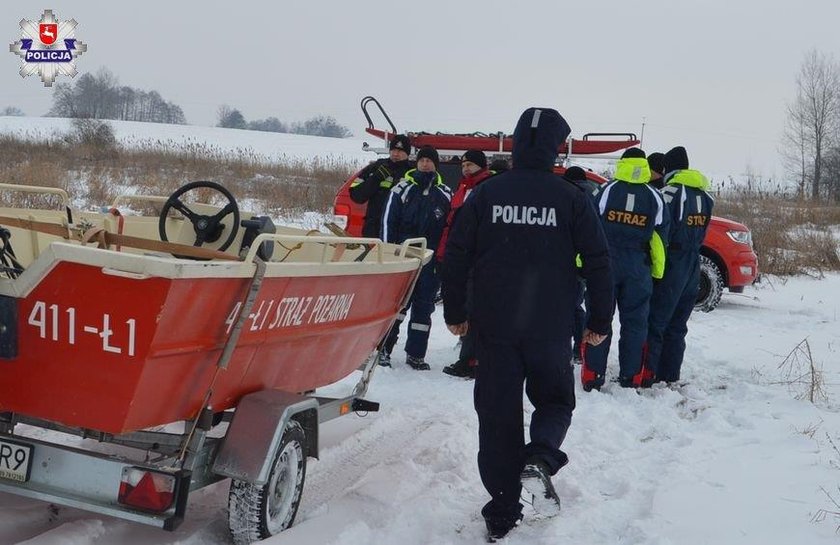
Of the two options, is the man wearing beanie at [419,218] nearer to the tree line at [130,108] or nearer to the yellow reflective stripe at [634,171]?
the yellow reflective stripe at [634,171]

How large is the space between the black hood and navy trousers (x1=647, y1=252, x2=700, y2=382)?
312 centimetres

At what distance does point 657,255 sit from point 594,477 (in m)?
2.28

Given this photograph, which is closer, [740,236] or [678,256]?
[678,256]

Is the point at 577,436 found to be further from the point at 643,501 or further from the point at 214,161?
the point at 214,161

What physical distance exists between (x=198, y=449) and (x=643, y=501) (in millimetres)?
2119

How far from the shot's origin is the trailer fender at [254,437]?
3.36 meters

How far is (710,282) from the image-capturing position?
1043 centimetres

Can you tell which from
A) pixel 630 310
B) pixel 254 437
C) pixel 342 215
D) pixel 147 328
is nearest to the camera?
pixel 147 328

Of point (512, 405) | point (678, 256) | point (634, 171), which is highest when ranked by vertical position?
point (634, 171)

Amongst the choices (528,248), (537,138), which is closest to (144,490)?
(528,248)

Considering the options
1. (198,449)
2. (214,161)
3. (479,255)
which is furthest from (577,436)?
(214,161)

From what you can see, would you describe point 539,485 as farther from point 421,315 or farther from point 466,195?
point 466,195

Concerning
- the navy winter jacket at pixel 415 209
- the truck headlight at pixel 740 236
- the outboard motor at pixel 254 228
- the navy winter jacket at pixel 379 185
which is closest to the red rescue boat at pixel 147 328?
the outboard motor at pixel 254 228

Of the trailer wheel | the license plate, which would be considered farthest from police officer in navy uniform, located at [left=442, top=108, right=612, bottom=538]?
the license plate
